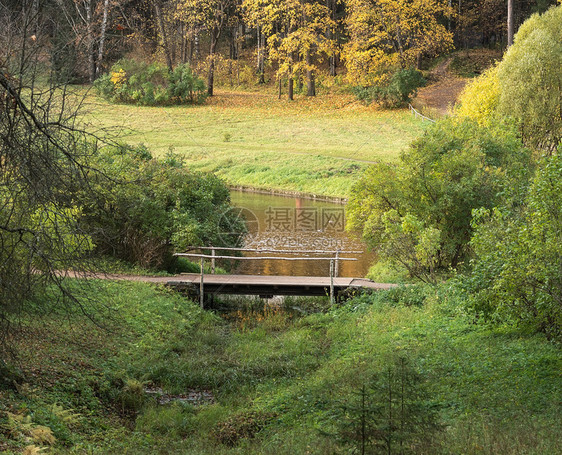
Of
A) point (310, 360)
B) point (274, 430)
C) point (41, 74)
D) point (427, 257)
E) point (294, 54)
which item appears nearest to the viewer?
point (41, 74)

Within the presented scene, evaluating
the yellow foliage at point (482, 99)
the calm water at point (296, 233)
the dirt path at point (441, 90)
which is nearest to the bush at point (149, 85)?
the dirt path at point (441, 90)

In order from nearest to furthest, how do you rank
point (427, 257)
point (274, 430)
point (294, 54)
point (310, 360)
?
point (274, 430)
point (310, 360)
point (427, 257)
point (294, 54)

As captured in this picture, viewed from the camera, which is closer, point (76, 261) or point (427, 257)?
point (76, 261)

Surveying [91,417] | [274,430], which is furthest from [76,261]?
[274,430]

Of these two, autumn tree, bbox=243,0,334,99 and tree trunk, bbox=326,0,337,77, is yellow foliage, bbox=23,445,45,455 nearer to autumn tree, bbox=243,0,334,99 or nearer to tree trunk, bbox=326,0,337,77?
autumn tree, bbox=243,0,334,99

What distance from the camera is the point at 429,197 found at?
2117 cm

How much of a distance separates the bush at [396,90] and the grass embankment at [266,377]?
36815mm

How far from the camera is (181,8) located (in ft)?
196

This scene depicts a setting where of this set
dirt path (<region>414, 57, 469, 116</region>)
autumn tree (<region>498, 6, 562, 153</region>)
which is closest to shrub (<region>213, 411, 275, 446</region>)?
autumn tree (<region>498, 6, 562, 153</region>)

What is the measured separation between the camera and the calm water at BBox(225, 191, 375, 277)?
79.3 ft

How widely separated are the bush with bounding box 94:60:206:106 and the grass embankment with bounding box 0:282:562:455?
41.5m

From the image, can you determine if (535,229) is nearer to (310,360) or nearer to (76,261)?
(310,360)

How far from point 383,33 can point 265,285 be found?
40301 millimetres

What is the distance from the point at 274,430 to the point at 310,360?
4053mm
